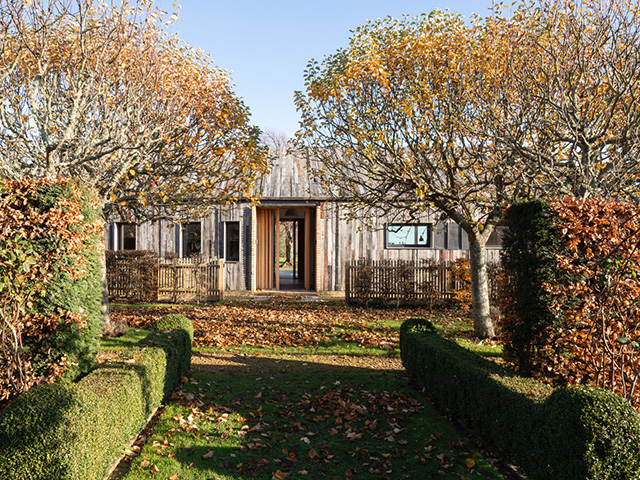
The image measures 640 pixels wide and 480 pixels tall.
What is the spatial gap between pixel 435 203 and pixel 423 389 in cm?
479

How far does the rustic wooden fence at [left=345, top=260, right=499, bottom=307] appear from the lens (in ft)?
47.4

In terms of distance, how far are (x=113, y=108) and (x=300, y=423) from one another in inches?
287

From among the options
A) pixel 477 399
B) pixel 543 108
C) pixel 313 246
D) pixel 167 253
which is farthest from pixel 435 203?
pixel 167 253

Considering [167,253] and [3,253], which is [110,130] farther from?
[167,253]

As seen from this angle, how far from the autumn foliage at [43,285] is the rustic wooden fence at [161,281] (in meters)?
9.73

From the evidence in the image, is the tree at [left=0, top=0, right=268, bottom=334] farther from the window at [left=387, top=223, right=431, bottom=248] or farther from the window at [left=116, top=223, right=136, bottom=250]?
the window at [left=387, top=223, right=431, bottom=248]

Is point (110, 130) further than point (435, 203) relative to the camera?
No

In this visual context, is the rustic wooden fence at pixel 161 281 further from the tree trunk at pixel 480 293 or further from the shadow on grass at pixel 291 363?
the tree trunk at pixel 480 293

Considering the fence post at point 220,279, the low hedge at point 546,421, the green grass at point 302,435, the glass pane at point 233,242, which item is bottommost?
the green grass at point 302,435

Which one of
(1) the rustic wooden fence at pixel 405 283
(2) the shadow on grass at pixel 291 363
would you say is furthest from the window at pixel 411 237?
(2) the shadow on grass at pixel 291 363

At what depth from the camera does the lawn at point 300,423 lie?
4.34 meters

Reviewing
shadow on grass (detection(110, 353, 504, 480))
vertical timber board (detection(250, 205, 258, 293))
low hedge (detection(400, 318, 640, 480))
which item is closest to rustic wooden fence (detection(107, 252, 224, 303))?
vertical timber board (detection(250, 205, 258, 293))

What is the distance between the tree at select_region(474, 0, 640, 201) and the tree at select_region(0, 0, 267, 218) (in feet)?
20.8

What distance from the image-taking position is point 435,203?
33.3 feet
